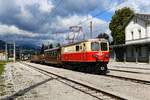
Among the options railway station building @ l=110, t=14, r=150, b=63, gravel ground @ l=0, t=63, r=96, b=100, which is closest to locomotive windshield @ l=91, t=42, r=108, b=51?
gravel ground @ l=0, t=63, r=96, b=100

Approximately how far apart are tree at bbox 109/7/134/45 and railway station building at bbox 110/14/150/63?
8568 millimetres

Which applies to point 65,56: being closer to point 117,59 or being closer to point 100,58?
point 100,58

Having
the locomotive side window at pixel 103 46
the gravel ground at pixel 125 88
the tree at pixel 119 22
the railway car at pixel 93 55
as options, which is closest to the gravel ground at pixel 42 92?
the gravel ground at pixel 125 88

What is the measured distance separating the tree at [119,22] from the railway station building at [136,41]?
28.1ft

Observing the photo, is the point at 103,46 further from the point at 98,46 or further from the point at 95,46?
the point at 95,46

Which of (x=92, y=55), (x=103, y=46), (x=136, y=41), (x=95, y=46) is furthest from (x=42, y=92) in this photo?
(x=136, y=41)

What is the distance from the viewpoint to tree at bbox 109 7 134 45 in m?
48.7

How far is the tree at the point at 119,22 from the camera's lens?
160ft

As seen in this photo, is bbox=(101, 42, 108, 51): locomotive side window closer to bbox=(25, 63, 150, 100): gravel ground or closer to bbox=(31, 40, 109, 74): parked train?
bbox=(31, 40, 109, 74): parked train

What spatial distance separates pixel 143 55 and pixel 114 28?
2084 centimetres

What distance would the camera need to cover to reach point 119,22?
5003cm

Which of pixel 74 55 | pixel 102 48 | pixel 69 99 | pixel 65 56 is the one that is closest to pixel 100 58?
pixel 102 48

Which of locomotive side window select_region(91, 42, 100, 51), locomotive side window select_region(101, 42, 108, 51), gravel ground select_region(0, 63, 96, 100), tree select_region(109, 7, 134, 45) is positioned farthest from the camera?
tree select_region(109, 7, 134, 45)

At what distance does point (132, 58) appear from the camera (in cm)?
3419
